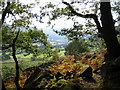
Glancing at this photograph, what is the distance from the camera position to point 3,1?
1052cm

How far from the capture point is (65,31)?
11.3 m

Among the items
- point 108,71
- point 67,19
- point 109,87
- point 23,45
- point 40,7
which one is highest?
point 40,7

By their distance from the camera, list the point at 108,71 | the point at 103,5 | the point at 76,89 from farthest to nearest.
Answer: the point at 76,89
the point at 103,5
the point at 108,71

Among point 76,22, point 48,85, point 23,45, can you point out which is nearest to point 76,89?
point 48,85

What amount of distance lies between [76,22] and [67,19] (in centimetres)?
78

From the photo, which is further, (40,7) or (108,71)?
(40,7)

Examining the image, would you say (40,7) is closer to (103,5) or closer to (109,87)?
(103,5)

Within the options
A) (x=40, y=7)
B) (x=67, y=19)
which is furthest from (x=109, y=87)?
(x=40, y=7)

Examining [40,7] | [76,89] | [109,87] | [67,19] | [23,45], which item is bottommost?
[76,89]

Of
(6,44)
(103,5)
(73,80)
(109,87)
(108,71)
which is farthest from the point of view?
(6,44)

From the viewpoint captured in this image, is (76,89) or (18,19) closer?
(76,89)

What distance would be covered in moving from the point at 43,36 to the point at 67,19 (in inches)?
155

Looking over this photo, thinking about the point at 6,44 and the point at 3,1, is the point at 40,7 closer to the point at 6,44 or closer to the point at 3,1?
the point at 3,1

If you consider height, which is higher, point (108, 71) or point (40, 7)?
point (40, 7)
